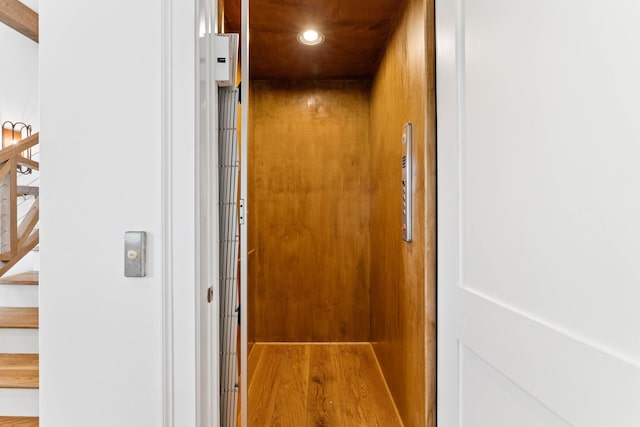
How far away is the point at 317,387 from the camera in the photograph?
94.7 inches

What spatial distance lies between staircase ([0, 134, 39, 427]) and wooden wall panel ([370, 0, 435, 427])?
1593 mm

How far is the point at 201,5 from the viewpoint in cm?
100

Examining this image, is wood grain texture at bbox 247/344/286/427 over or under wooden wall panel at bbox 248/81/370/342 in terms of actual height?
under

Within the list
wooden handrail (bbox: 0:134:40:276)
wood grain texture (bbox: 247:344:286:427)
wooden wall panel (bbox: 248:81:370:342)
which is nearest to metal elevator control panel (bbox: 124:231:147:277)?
wood grain texture (bbox: 247:344:286:427)

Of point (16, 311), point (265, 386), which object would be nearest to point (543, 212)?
point (265, 386)

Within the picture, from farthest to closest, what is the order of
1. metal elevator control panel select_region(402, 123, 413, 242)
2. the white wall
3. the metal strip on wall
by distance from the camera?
metal elevator control panel select_region(402, 123, 413, 242) < the metal strip on wall < the white wall

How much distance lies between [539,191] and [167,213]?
87 cm

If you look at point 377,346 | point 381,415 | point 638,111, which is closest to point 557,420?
point 638,111

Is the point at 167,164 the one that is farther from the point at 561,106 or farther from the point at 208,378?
the point at 561,106

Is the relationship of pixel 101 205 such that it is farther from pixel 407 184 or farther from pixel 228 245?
pixel 407 184

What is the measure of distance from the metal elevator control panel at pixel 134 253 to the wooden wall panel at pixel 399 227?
0.90m

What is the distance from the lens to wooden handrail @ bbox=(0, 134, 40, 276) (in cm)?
224

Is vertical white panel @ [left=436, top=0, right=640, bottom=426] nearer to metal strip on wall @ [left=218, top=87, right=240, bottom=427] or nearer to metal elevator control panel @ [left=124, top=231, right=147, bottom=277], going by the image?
metal strip on wall @ [left=218, top=87, right=240, bottom=427]

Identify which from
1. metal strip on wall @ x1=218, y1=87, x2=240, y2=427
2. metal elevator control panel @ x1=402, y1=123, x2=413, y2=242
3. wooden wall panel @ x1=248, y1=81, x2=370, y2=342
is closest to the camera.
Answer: metal strip on wall @ x1=218, y1=87, x2=240, y2=427
